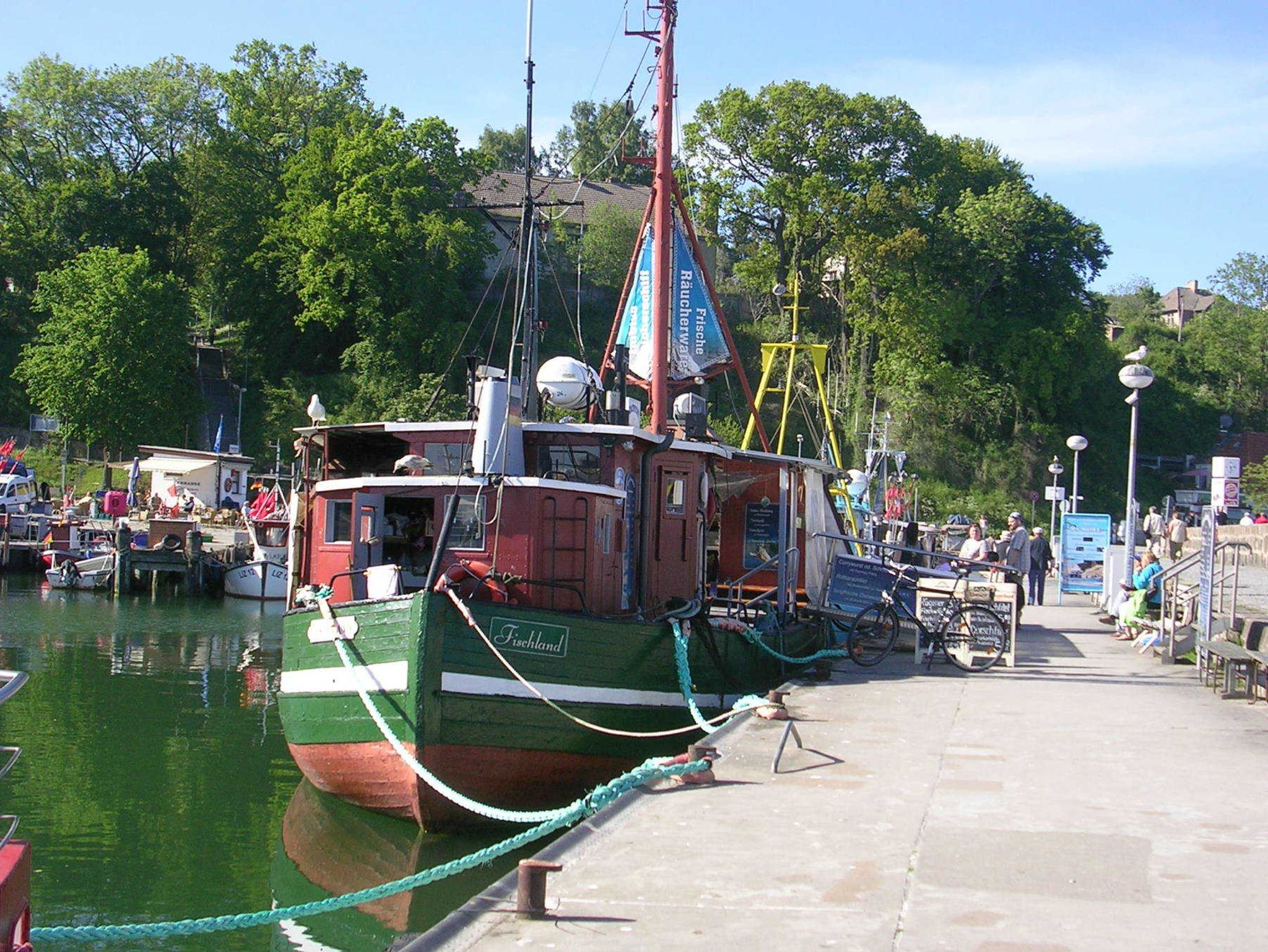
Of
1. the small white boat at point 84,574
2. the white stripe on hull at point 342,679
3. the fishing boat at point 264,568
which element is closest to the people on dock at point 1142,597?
the white stripe on hull at point 342,679

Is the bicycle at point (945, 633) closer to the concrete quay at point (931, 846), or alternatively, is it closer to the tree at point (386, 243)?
the concrete quay at point (931, 846)

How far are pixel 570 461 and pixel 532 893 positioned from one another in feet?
25.2

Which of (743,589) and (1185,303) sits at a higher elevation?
(1185,303)

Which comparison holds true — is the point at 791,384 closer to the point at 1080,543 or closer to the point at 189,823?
the point at 1080,543

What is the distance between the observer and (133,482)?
4884cm

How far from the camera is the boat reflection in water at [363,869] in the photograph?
10.0 metres

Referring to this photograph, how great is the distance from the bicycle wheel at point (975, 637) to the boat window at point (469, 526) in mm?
6923

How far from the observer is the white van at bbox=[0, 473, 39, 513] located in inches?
1893

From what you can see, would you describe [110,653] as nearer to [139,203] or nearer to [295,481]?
[295,481]

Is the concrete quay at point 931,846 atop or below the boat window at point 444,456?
below

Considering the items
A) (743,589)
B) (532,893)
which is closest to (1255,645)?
(743,589)

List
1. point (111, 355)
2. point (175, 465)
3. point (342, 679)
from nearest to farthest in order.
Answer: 1. point (342, 679)
2. point (175, 465)
3. point (111, 355)

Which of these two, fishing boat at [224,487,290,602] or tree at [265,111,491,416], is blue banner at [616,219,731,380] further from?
tree at [265,111,491,416]

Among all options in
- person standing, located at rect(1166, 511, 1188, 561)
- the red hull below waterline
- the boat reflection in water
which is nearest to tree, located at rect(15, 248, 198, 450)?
person standing, located at rect(1166, 511, 1188, 561)
